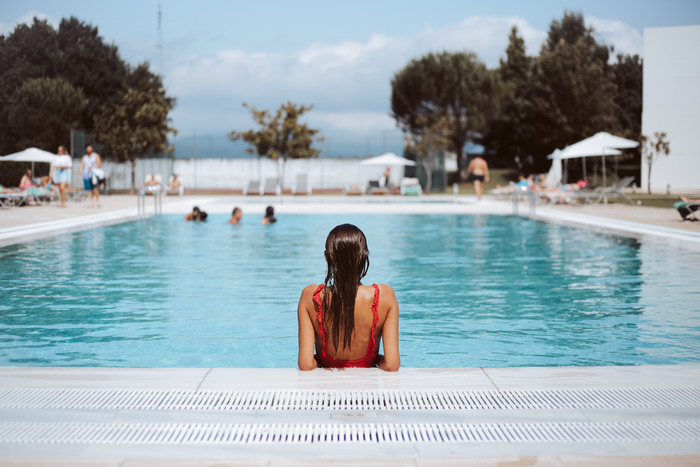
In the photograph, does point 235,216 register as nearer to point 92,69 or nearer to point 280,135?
point 280,135

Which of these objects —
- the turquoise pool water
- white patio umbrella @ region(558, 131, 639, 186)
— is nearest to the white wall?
white patio umbrella @ region(558, 131, 639, 186)

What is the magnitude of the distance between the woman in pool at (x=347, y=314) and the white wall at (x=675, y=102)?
36589 mm

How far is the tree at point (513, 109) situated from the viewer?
47.3m

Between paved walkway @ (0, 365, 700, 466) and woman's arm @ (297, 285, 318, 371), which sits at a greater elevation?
woman's arm @ (297, 285, 318, 371)

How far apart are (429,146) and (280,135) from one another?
767 cm

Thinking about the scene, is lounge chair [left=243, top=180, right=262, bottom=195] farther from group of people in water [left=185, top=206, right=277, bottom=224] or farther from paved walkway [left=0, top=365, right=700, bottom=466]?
paved walkway [left=0, top=365, right=700, bottom=466]

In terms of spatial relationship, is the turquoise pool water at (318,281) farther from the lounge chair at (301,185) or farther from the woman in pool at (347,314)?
the lounge chair at (301,185)

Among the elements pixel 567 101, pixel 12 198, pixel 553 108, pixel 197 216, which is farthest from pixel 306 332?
pixel 567 101

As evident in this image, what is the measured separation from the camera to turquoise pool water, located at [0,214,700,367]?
5.92 meters

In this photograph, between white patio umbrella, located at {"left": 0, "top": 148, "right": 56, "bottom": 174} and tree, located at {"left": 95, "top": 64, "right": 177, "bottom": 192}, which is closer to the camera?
white patio umbrella, located at {"left": 0, "top": 148, "right": 56, "bottom": 174}

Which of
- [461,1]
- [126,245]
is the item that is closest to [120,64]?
[461,1]

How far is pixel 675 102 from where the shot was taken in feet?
123

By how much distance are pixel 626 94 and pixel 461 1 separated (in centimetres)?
2885

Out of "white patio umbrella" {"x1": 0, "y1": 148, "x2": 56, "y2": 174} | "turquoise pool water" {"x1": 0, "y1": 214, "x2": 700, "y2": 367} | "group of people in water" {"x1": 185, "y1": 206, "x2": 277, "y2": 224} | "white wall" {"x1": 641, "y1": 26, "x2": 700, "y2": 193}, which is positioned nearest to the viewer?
"turquoise pool water" {"x1": 0, "y1": 214, "x2": 700, "y2": 367}
